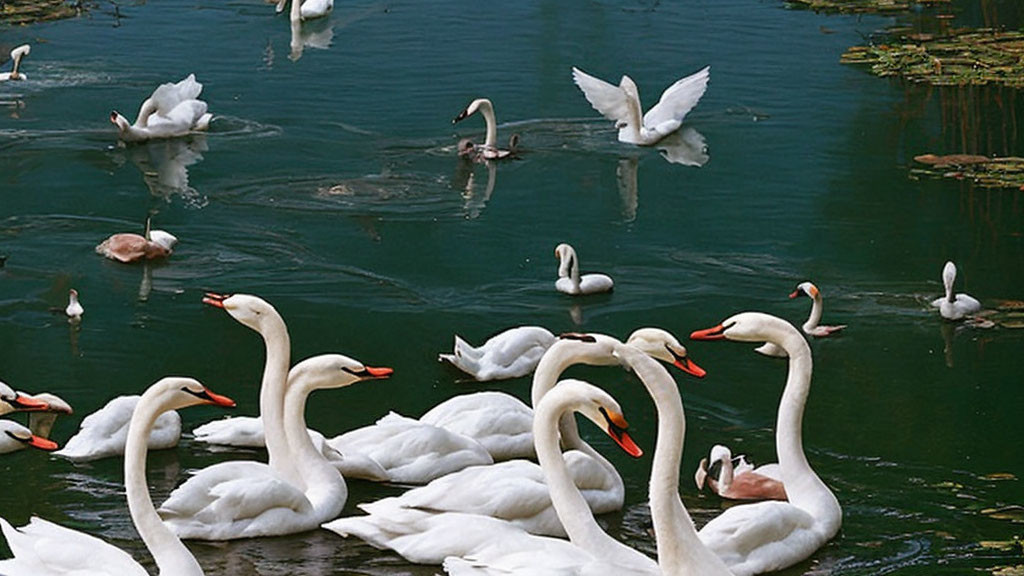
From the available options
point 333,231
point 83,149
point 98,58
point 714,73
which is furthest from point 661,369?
point 98,58

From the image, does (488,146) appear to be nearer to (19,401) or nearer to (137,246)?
(137,246)

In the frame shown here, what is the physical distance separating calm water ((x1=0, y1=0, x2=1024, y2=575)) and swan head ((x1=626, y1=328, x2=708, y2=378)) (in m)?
0.62

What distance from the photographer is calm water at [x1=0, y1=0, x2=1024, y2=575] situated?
30.6 ft

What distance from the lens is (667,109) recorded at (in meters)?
17.3

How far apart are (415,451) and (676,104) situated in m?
8.94

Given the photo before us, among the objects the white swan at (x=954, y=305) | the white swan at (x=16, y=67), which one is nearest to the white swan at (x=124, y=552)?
the white swan at (x=954, y=305)

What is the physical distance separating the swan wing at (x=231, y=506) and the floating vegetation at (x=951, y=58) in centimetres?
1273

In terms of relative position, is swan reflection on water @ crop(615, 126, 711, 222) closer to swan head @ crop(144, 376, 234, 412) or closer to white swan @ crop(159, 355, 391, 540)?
white swan @ crop(159, 355, 391, 540)

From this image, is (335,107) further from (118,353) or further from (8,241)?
(118,353)

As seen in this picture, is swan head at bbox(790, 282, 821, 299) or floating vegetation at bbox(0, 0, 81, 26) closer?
swan head at bbox(790, 282, 821, 299)

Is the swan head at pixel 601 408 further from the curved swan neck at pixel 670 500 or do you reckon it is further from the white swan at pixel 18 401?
the white swan at pixel 18 401

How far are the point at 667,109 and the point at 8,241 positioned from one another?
21.6ft

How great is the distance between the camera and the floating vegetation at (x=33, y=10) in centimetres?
2241

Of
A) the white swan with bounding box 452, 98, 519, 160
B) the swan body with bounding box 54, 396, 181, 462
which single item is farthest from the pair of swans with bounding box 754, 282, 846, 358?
the white swan with bounding box 452, 98, 519, 160
